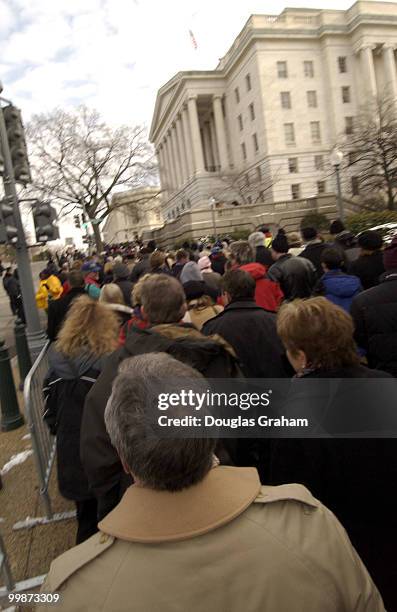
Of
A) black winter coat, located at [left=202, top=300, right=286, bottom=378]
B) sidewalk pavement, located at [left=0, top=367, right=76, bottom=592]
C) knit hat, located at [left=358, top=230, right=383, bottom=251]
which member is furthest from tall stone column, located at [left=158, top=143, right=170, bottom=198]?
black winter coat, located at [left=202, top=300, right=286, bottom=378]

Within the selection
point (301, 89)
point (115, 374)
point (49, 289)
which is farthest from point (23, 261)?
point (301, 89)

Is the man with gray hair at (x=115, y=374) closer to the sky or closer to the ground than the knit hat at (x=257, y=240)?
closer to the ground

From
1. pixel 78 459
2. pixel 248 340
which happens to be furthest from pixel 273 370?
pixel 78 459

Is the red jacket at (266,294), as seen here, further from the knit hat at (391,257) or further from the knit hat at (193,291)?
the knit hat at (391,257)

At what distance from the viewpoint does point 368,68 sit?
51.2 metres

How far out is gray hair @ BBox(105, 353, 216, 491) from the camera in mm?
1137

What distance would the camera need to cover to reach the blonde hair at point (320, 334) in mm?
2139

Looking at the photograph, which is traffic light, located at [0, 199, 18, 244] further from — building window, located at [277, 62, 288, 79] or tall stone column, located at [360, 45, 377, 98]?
tall stone column, located at [360, 45, 377, 98]

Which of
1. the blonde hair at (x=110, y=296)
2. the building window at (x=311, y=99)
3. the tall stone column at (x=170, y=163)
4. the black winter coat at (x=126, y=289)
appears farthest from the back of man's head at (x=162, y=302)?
the tall stone column at (x=170, y=163)

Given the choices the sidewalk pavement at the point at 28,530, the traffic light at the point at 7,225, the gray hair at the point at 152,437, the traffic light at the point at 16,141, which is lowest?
the sidewalk pavement at the point at 28,530

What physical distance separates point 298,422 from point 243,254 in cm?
405

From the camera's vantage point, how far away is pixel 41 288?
11633 millimetres

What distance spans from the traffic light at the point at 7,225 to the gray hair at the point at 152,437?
23.3ft

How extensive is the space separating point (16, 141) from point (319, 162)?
49.4 m
